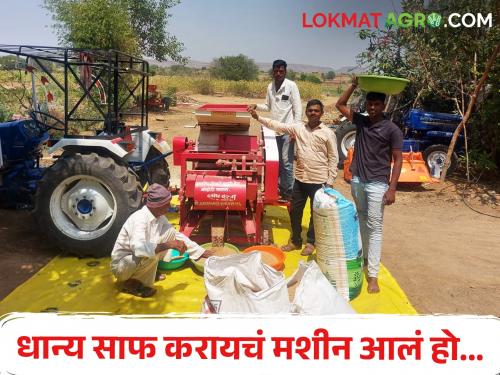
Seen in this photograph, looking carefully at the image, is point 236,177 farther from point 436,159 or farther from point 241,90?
point 241,90

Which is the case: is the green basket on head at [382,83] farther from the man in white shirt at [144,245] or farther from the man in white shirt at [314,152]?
the man in white shirt at [144,245]

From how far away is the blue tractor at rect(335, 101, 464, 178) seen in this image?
26.7 feet

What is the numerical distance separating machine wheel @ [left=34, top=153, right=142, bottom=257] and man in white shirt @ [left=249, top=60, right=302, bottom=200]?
198cm

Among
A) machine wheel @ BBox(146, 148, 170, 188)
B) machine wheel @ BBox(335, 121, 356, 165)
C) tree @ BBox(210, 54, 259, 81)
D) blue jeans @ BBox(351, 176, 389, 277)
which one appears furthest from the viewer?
tree @ BBox(210, 54, 259, 81)

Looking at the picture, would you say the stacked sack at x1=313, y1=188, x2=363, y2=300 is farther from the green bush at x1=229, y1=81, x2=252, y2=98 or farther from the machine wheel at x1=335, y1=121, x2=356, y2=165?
the green bush at x1=229, y1=81, x2=252, y2=98

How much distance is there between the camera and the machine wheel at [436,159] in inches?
319

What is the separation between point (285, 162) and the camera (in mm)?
5270

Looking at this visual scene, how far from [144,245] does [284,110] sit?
9.22 feet

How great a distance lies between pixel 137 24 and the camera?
19.7 metres

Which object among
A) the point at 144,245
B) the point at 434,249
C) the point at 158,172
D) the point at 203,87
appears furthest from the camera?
Result: the point at 203,87

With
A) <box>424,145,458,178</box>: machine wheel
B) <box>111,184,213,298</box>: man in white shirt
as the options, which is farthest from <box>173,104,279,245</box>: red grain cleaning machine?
<box>424,145,458,178</box>: machine wheel

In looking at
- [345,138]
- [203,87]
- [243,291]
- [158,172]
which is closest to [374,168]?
[243,291]

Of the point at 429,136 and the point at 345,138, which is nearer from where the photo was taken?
the point at 429,136

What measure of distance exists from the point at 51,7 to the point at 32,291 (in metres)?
17.2
